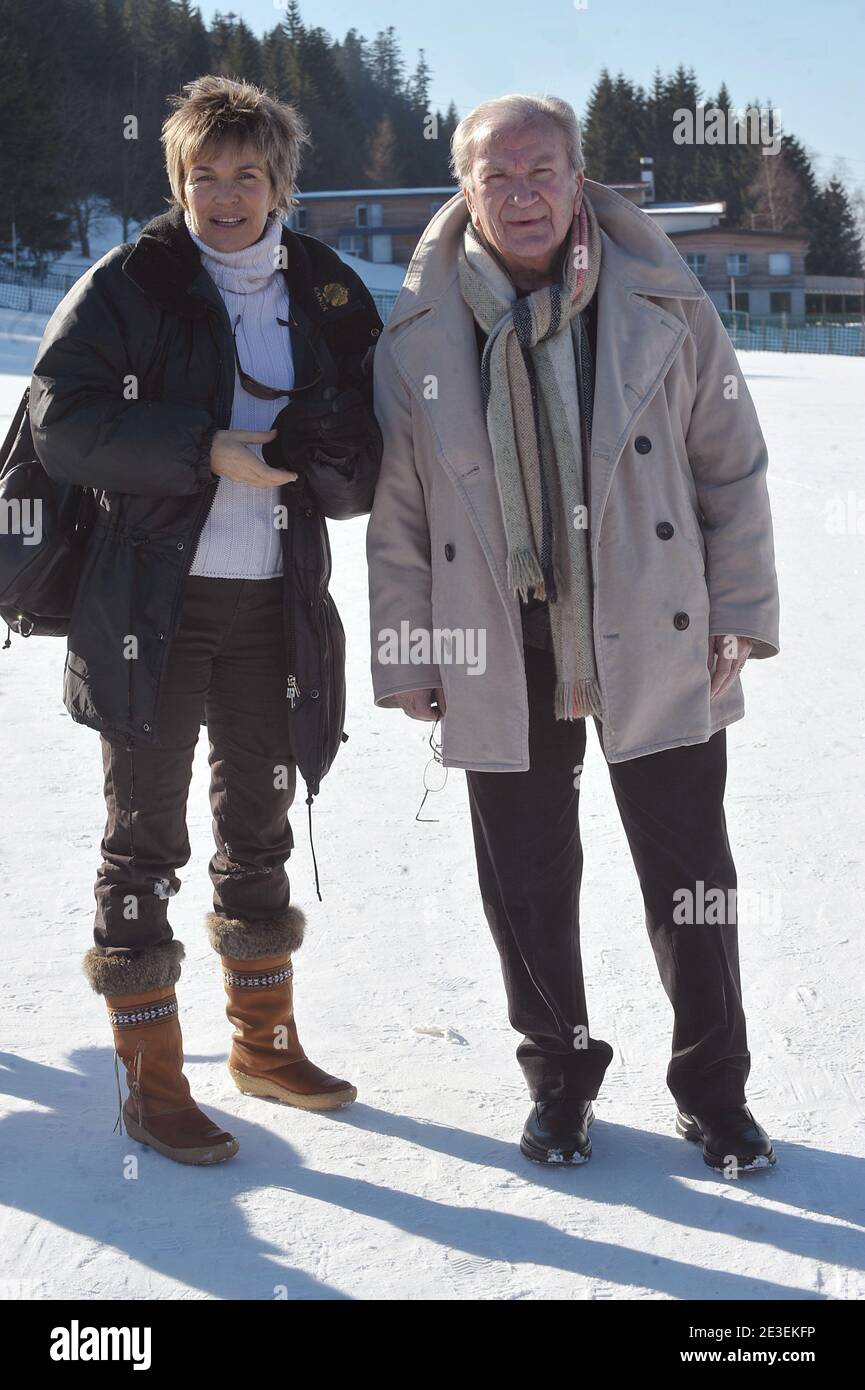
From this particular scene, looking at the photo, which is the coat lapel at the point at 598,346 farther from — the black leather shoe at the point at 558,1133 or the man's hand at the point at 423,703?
the black leather shoe at the point at 558,1133

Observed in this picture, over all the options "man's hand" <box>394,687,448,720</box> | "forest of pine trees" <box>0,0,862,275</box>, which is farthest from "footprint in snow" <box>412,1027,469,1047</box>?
"forest of pine trees" <box>0,0,862,275</box>

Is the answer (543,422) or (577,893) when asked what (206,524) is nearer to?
(543,422)

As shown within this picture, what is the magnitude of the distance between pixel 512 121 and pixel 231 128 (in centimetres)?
54

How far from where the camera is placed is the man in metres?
2.62

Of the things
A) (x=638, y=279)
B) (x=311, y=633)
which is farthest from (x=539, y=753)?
(x=638, y=279)

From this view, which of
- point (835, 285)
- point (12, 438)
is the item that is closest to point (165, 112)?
point (835, 285)

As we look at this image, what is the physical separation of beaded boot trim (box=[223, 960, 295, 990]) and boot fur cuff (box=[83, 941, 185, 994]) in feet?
0.67

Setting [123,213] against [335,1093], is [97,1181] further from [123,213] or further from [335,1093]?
[123,213]

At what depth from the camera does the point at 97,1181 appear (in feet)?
8.81

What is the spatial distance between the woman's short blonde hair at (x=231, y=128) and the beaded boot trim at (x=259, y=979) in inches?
63.6

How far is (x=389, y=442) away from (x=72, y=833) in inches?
83.6

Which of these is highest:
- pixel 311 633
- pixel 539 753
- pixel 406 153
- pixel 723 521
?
pixel 406 153

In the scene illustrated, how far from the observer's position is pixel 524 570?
262 cm

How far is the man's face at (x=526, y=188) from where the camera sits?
8.46 feet
